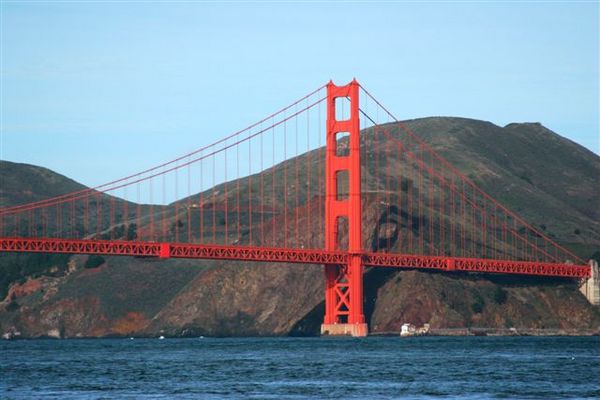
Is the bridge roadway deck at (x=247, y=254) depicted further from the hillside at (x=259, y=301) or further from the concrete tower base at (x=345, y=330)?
the hillside at (x=259, y=301)

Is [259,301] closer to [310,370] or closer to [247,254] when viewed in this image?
[247,254]

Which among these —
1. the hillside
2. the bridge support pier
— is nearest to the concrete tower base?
the hillside

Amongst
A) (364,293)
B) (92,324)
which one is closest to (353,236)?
(364,293)

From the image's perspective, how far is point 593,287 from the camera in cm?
15750

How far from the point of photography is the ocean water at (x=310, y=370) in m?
→ 69.2

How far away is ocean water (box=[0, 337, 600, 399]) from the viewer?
227 ft

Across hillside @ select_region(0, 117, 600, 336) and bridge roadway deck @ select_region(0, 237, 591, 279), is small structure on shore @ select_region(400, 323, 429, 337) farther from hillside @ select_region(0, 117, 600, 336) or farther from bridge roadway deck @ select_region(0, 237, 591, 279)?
bridge roadway deck @ select_region(0, 237, 591, 279)

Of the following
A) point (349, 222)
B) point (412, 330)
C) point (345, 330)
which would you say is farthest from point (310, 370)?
point (412, 330)

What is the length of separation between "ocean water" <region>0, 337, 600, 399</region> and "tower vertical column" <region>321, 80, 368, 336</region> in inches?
392

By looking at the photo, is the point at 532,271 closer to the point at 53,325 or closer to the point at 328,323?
the point at 328,323

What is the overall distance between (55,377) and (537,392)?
29.2 m

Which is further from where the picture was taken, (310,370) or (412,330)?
(412,330)

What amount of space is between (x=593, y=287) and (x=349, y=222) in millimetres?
35268

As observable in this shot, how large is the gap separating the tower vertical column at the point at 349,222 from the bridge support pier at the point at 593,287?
29.6 metres
